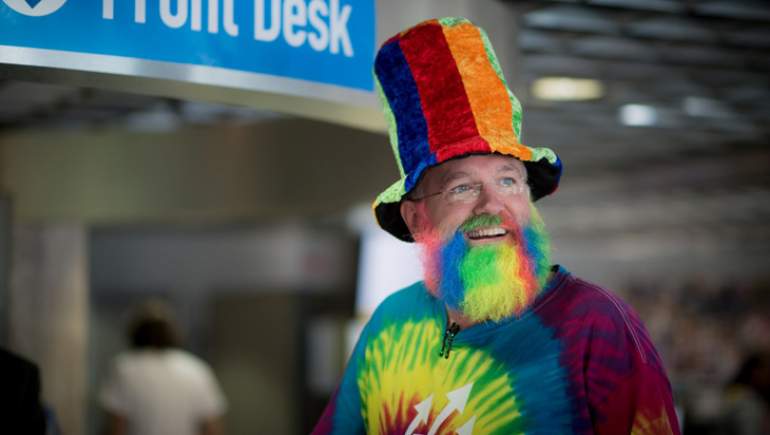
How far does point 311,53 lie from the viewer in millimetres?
3354

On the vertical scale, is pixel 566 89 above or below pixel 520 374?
above

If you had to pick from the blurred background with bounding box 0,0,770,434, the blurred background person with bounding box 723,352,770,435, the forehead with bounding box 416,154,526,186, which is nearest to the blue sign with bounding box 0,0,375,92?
the blurred background with bounding box 0,0,770,434

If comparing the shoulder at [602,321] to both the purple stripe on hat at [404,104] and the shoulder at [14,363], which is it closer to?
the purple stripe on hat at [404,104]

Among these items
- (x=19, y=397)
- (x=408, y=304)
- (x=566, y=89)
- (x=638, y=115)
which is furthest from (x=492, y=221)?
(x=638, y=115)

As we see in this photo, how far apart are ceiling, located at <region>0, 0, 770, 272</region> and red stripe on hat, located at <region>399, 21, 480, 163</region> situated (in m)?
1.79

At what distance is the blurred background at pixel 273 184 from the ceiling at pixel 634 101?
0.03 meters

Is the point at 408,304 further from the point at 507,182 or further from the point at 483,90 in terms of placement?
the point at 483,90

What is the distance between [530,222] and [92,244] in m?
9.02

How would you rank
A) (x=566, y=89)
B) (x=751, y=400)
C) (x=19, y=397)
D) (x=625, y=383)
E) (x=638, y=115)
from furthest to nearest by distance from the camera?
(x=638, y=115), (x=566, y=89), (x=751, y=400), (x=19, y=397), (x=625, y=383)

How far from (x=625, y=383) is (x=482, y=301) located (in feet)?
1.25

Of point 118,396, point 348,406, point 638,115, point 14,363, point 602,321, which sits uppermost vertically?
point 638,115

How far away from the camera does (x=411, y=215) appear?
280cm

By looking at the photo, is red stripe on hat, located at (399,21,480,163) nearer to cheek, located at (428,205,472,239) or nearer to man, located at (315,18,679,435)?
man, located at (315,18,679,435)

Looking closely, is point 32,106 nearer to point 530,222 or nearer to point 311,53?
point 311,53
